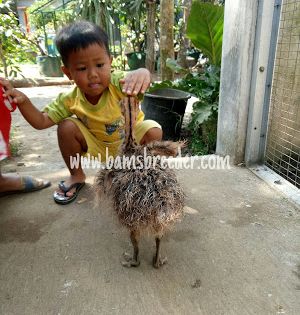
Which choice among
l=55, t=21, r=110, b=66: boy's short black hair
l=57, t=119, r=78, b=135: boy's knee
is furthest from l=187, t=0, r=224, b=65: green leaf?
l=57, t=119, r=78, b=135: boy's knee

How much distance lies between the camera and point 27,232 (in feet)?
7.07

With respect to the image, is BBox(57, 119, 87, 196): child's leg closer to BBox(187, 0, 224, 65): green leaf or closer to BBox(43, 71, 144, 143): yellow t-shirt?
BBox(43, 71, 144, 143): yellow t-shirt

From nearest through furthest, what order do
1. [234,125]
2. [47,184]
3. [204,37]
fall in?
[47,184], [234,125], [204,37]

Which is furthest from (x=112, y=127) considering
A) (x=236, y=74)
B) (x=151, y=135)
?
(x=236, y=74)

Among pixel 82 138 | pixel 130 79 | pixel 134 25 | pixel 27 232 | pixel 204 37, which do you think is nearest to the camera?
pixel 130 79

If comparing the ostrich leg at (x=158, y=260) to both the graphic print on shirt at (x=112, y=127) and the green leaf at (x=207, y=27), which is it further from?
the green leaf at (x=207, y=27)

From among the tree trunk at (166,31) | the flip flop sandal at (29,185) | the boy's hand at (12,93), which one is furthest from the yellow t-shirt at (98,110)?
the tree trunk at (166,31)

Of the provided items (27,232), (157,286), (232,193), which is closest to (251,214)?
(232,193)

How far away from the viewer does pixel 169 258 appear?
6.13ft

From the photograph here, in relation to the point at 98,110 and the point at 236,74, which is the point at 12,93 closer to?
the point at 98,110

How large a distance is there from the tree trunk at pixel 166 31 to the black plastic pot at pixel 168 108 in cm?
139

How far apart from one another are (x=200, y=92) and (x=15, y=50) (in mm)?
2699

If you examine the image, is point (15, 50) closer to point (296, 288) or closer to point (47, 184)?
point (47, 184)

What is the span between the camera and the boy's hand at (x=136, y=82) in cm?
179
